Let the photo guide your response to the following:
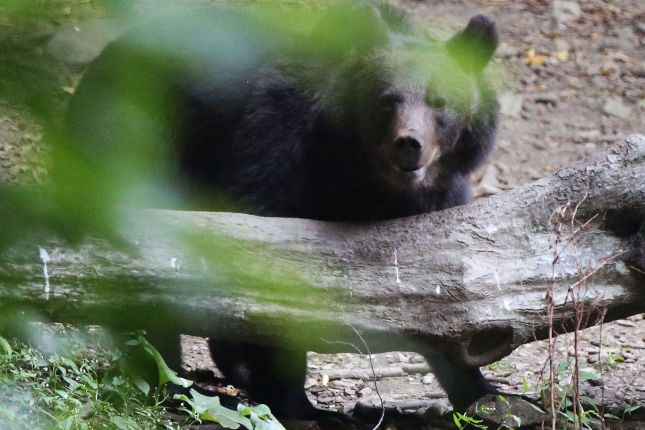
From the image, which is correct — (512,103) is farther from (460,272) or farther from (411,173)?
(460,272)

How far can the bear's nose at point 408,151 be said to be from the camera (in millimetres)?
4461

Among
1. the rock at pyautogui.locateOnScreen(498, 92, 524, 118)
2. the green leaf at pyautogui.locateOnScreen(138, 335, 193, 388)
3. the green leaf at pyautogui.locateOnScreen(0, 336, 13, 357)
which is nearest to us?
the green leaf at pyautogui.locateOnScreen(0, 336, 13, 357)

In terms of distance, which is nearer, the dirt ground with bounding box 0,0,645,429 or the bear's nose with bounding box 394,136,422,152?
the bear's nose with bounding box 394,136,422,152

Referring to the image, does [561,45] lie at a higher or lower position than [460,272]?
lower

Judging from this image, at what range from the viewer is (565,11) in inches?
422

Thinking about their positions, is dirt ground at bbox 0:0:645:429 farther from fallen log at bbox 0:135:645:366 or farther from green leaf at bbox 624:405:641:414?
fallen log at bbox 0:135:645:366

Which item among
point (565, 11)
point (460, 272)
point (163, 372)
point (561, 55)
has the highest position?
point (460, 272)

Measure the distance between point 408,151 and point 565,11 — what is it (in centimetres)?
696

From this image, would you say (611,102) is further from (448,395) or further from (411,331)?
(411,331)

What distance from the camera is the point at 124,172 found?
3.59ft

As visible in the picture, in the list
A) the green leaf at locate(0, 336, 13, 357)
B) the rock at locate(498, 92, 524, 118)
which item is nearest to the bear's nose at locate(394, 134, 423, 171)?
the green leaf at locate(0, 336, 13, 357)

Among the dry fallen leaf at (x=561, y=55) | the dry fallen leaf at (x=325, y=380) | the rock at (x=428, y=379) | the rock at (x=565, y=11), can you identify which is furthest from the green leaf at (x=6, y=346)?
the rock at (x=565, y=11)

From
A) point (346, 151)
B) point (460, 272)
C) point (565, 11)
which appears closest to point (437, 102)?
point (346, 151)

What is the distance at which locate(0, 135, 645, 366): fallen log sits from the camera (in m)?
3.80
